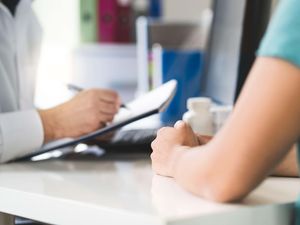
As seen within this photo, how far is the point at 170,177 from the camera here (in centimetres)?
90

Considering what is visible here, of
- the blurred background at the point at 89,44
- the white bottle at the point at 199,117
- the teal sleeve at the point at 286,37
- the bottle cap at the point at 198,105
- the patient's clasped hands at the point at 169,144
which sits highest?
the teal sleeve at the point at 286,37

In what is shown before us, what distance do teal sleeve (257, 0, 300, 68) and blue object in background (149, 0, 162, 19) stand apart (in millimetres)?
2483

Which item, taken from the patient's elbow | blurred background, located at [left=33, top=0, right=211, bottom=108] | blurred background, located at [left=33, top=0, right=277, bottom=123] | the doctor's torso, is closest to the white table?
the patient's elbow

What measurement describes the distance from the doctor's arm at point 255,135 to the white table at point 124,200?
36 mm

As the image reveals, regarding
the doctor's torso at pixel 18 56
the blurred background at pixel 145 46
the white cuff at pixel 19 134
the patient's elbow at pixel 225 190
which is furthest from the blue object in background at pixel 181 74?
the patient's elbow at pixel 225 190

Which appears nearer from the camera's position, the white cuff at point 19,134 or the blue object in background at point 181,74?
the white cuff at point 19,134

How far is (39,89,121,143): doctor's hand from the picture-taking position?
1253 millimetres

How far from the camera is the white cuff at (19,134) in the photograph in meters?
1.18

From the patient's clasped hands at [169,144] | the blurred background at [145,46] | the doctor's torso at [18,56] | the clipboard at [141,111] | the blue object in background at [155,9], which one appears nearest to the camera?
the patient's clasped hands at [169,144]

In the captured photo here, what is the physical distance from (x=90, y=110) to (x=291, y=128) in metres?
0.66

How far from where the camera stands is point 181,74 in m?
1.75

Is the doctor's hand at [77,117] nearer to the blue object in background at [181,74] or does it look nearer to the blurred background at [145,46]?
the blurred background at [145,46]

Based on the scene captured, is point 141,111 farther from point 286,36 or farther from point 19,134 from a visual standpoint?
point 286,36

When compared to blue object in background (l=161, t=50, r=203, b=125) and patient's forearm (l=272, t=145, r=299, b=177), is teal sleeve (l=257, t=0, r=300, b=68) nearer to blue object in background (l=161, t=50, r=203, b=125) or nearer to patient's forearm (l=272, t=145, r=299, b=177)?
patient's forearm (l=272, t=145, r=299, b=177)
